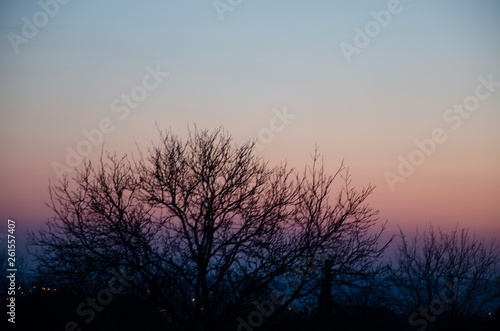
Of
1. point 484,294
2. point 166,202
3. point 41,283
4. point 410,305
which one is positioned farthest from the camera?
point 484,294

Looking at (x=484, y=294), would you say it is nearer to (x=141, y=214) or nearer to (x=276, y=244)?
(x=276, y=244)

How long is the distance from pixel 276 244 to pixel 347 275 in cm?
241

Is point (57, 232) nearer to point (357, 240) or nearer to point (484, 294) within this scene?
point (357, 240)

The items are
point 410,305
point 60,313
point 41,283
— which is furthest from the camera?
point 410,305

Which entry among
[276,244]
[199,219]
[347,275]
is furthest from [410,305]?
[199,219]

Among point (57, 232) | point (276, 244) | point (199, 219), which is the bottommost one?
point (276, 244)

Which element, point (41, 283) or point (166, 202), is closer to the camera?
point (41, 283)

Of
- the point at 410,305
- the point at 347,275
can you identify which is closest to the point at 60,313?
the point at 347,275

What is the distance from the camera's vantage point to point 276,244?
14.7 meters

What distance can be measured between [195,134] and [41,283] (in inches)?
242

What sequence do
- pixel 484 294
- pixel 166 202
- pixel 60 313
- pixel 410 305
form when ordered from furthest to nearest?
pixel 484 294 < pixel 410 305 < pixel 60 313 < pixel 166 202

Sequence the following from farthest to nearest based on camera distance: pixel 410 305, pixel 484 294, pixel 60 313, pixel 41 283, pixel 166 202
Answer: pixel 484 294
pixel 410 305
pixel 60 313
pixel 166 202
pixel 41 283

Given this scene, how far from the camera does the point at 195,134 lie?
1513 centimetres

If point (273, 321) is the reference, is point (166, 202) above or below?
above
